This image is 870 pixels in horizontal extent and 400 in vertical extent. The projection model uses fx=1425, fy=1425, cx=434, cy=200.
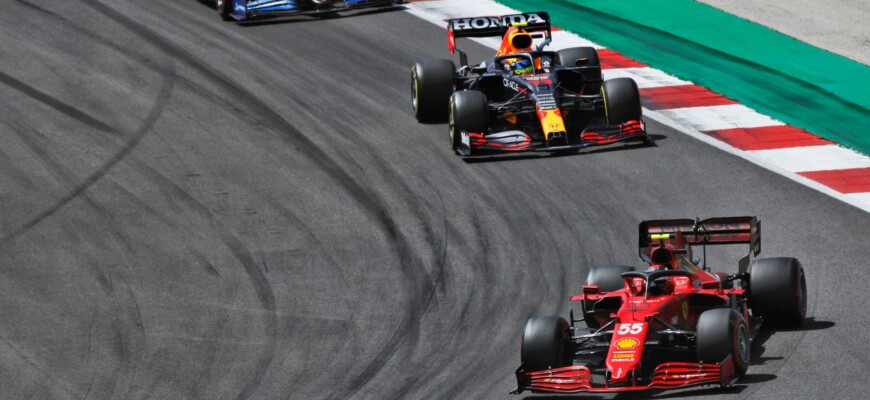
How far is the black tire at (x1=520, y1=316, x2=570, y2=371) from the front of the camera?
1146 cm

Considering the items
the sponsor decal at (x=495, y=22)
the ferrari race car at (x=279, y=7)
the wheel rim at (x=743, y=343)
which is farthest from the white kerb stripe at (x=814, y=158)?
the ferrari race car at (x=279, y=7)

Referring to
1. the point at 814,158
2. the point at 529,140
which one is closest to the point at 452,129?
the point at 529,140

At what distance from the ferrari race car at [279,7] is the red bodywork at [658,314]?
12153mm

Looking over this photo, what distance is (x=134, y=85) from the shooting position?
21.0 m

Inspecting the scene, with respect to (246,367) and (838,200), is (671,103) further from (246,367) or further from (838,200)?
(246,367)

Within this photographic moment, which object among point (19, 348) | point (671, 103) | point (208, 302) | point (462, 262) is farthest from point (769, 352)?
point (671, 103)

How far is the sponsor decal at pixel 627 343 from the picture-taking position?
11.3 m

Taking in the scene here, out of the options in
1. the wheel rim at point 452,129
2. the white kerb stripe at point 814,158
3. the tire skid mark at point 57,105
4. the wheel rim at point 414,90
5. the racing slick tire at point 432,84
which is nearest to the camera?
the white kerb stripe at point 814,158

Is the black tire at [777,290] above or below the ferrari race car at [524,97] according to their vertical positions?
above

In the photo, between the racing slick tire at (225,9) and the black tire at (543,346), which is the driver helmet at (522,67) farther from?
the black tire at (543,346)

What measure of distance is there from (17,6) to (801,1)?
44.0ft

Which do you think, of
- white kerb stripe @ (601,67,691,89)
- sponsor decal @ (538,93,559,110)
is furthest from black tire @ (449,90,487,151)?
white kerb stripe @ (601,67,691,89)

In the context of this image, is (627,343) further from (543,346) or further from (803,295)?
(803,295)

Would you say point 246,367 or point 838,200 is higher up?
point 838,200
